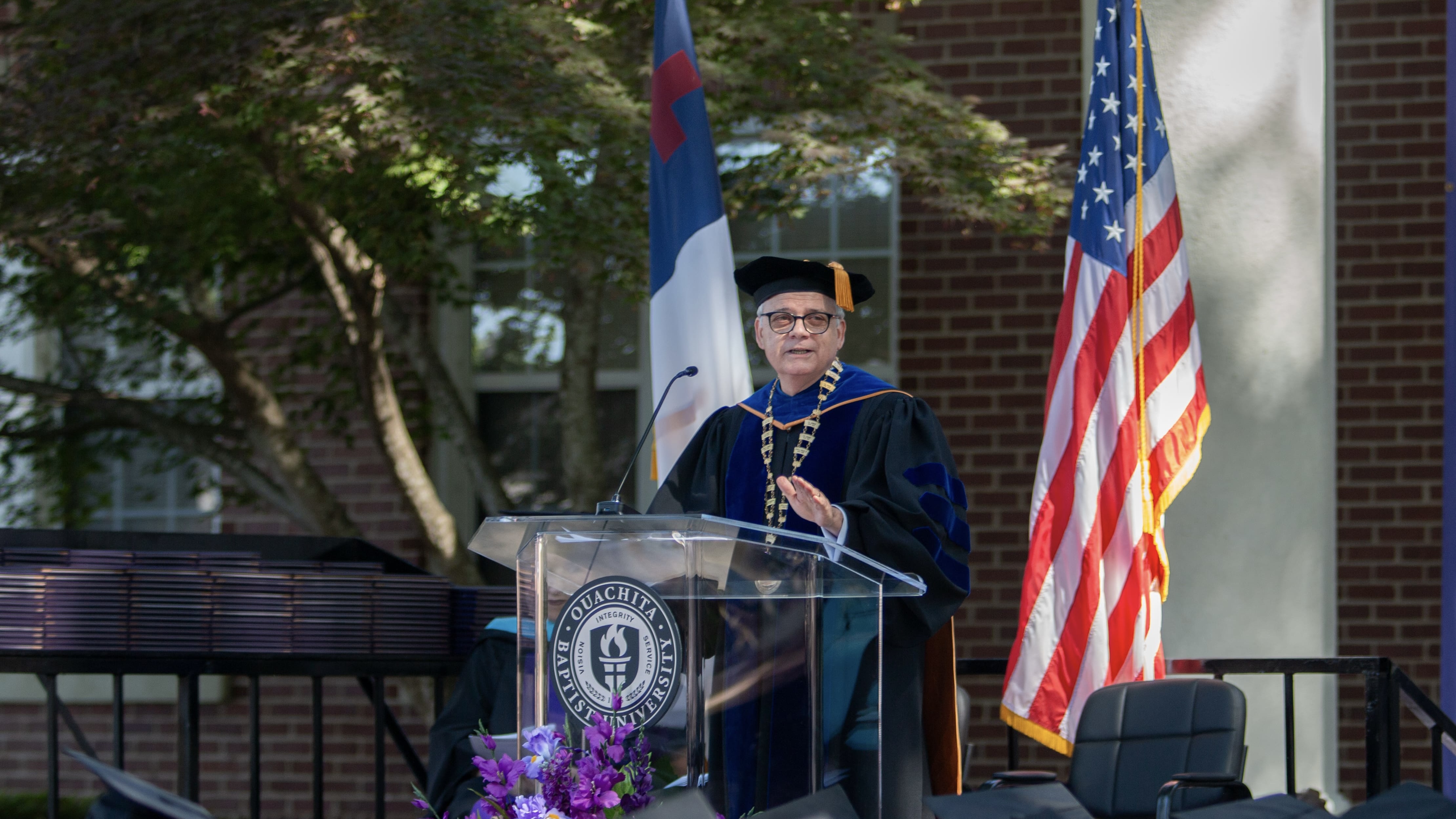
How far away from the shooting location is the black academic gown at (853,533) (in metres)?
2.52

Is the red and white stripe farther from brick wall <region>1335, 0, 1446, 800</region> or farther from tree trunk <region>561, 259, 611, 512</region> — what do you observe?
brick wall <region>1335, 0, 1446, 800</region>

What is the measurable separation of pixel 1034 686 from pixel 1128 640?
309mm

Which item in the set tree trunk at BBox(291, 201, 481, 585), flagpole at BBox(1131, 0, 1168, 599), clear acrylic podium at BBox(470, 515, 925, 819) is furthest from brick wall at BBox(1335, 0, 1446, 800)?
clear acrylic podium at BBox(470, 515, 925, 819)

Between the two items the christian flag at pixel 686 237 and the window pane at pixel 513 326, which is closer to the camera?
the christian flag at pixel 686 237

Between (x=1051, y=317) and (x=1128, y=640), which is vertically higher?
(x=1051, y=317)

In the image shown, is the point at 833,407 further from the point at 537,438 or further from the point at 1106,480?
the point at 537,438

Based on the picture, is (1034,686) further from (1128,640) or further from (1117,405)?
(1117,405)

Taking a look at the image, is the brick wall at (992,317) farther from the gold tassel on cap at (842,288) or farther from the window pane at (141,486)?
the window pane at (141,486)

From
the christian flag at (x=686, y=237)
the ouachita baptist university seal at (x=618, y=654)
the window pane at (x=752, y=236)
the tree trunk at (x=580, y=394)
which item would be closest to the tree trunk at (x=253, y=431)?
the tree trunk at (x=580, y=394)

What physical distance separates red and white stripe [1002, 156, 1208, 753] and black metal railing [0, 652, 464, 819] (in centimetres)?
185

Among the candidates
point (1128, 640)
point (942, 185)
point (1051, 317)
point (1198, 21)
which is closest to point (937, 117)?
point (942, 185)

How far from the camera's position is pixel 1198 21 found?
4.43m

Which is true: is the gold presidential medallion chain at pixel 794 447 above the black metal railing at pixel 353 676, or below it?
above

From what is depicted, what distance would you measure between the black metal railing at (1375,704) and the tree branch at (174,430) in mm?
3372
